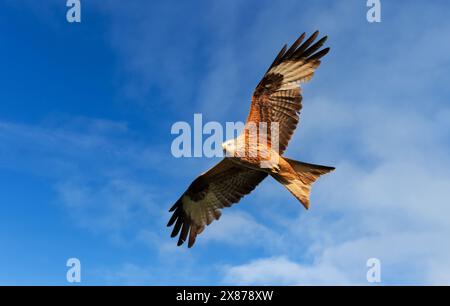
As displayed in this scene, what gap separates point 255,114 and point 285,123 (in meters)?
0.62

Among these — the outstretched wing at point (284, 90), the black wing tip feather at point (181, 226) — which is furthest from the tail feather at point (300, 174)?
the black wing tip feather at point (181, 226)

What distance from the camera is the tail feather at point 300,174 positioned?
971 cm

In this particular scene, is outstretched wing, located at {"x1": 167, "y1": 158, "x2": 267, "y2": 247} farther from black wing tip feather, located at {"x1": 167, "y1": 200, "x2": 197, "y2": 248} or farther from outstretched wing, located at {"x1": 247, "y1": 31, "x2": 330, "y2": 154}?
outstretched wing, located at {"x1": 247, "y1": 31, "x2": 330, "y2": 154}

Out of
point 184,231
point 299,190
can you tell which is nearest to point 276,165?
point 299,190

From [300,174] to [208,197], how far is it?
8.87 ft

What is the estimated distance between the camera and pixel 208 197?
1171 centimetres

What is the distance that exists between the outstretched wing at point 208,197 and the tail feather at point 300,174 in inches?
51.1

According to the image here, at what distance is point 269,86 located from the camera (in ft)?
32.6

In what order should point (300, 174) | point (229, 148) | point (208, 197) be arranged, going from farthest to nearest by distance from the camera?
point (208, 197) → point (300, 174) → point (229, 148)

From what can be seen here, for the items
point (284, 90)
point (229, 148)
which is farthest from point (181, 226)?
point (284, 90)

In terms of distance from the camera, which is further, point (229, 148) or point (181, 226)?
point (181, 226)

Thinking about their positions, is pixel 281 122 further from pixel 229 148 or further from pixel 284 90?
pixel 229 148

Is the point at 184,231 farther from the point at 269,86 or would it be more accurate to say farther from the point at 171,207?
the point at 269,86

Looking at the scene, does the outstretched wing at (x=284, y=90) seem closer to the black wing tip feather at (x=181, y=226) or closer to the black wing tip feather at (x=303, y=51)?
the black wing tip feather at (x=303, y=51)
